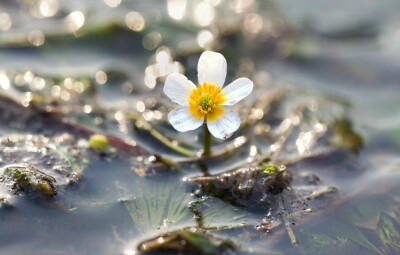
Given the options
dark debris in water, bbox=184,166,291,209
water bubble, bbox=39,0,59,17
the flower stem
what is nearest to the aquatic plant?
the flower stem

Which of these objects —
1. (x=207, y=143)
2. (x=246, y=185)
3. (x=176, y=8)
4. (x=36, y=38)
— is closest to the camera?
(x=246, y=185)

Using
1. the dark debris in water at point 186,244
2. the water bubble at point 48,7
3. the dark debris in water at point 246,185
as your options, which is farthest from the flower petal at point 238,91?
the water bubble at point 48,7

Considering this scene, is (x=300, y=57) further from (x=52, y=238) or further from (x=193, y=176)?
(x=52, y=238)

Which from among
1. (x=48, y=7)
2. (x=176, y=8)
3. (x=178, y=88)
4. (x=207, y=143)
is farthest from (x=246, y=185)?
(x=48, y=7)

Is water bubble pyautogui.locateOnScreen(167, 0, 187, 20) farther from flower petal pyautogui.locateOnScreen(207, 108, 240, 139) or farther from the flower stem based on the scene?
flower petal pyautogui.locateOnScreen(207, 108, 240, 139)

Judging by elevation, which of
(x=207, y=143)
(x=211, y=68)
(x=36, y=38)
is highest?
(x=36, y=38)

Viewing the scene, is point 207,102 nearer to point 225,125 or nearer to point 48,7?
point 225,125

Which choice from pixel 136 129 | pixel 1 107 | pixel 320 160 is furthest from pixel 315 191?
pixel 1 107
